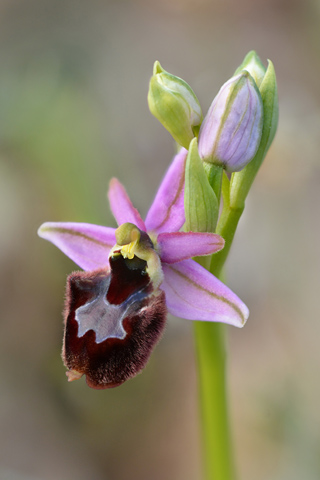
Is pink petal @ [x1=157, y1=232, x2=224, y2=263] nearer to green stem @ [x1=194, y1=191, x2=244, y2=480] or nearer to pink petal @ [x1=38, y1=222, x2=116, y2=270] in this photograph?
green stem @ [x1=194, y1=191, x2=244, y2=480]

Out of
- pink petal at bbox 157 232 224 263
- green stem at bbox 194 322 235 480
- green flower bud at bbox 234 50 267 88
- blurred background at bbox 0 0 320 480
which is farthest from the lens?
blurred background at bbox 0 0 320 480

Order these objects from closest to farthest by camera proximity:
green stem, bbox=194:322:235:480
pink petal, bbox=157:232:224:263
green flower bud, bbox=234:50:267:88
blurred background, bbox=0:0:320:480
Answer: pink petal, bbox=157:232:224:263 → green flower bud, bbox=234:50:267:88 → green stem, bbox=194:322:235:480 → blurred background, bbox=0:0:320:480

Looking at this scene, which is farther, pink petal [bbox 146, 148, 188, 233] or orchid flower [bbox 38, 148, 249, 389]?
pink petal [bbox 146, 148, 188, 233]

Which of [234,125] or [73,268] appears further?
[73,268]

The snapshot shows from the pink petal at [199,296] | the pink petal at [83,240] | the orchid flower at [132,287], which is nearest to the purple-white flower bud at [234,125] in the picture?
the orchid flower at [132,287]

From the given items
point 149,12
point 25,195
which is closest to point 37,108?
point 25,195

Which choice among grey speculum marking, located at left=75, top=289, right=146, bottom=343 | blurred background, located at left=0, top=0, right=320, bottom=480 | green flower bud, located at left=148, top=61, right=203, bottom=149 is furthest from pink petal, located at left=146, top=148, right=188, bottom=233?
blurred background, located at left=0, top=0, right=320, bottom=480

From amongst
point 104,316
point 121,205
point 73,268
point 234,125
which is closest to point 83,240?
point 121,205

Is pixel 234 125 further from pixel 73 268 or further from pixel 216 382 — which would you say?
pixel 73 268

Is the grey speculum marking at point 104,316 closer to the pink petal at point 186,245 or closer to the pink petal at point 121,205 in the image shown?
the pink petal at point 186,245
